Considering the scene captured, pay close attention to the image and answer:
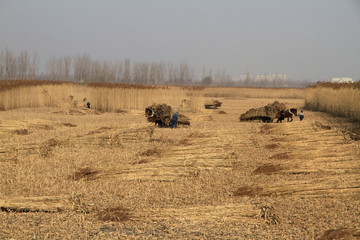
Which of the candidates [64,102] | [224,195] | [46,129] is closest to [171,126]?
[46,129]

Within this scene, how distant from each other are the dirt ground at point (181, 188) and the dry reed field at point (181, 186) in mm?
18

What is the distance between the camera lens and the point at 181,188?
7098 millimetres

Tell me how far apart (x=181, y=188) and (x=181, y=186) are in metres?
0.12

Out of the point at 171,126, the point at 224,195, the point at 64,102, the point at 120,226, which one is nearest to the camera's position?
the point at 120,226

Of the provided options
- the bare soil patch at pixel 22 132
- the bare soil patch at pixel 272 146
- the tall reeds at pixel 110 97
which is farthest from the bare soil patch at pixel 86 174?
the tall reeds at pixel 110 97

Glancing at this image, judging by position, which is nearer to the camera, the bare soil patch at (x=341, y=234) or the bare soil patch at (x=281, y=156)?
the bare soil patch at (x=341, y=234)

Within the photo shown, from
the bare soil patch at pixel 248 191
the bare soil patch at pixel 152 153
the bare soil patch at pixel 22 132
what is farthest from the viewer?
the bare soil patch at pixel 22 132

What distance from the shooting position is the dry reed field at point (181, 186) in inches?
198

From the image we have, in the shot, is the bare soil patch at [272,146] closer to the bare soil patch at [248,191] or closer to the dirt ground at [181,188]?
the dirt ground at [181,188]

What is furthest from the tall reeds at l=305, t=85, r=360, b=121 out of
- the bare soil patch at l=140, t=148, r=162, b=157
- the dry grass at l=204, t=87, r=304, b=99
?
the dry grass at l=204, t=87, r=304, b=99

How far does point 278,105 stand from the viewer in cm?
1944

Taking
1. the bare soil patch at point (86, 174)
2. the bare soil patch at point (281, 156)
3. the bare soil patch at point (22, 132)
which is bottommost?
the bare soil patch at point (86, 174)

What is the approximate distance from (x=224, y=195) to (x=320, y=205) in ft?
5.35

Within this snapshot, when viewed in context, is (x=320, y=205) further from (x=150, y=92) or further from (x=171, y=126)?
(x=150, y=92)
